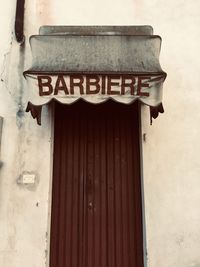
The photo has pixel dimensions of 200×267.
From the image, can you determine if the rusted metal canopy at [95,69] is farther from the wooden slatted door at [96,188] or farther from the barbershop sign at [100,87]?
the wooden slatted door at [96,188]

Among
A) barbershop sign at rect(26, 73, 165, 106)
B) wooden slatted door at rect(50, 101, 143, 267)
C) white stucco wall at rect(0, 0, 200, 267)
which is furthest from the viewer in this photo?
wooden slatted door at rect(50, 101, 143, 267)

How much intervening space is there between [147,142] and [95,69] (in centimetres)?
138

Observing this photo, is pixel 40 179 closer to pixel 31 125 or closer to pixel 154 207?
pixel 31 125

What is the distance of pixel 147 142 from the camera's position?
5.09m

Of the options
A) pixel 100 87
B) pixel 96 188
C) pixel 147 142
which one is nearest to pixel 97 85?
pixel 100 87

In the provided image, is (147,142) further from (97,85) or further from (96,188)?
(97,85)

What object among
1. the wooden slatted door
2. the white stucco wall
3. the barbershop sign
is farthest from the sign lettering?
the wooden slatted door

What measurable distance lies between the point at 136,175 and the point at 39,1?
3213mm

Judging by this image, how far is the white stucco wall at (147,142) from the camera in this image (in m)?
4.72

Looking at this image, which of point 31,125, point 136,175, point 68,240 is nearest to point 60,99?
point 31,125

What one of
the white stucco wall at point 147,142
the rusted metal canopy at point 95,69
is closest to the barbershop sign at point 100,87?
the rusted metal canopy at point 95,69

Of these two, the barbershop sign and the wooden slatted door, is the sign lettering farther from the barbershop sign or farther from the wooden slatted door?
the wooden slatted door

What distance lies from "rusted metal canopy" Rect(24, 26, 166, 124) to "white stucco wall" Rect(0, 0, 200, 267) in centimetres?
72

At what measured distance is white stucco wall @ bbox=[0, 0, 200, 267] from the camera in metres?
4.72
